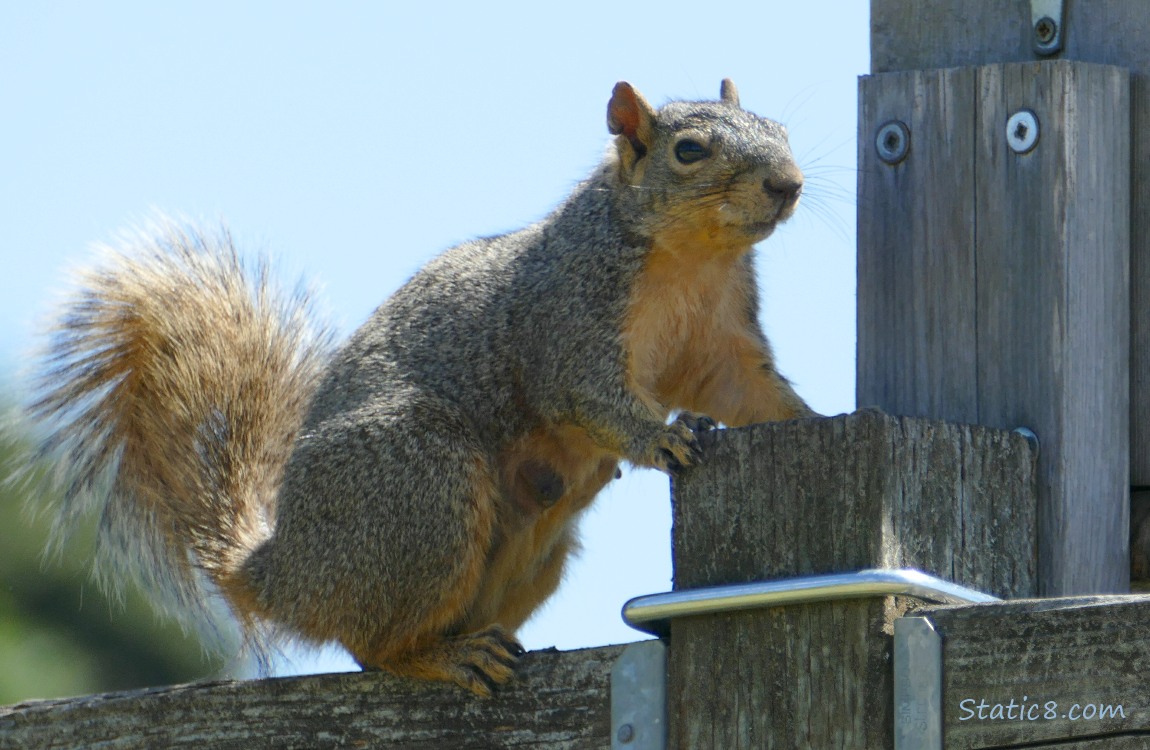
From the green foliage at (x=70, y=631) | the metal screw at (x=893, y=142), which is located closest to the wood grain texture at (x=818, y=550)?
the metal screw at (x=893, y=142)

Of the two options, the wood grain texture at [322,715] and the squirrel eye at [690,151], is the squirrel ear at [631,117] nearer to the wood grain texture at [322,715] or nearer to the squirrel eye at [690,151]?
the squirrel eye at [690,151]

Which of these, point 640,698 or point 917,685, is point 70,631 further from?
point 917,685

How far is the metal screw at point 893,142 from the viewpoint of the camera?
2.30 m

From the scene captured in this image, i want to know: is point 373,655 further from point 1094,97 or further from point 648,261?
point 1094,97

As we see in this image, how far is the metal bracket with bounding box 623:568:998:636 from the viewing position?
5.58 ft

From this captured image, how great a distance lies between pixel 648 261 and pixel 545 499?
55 cm

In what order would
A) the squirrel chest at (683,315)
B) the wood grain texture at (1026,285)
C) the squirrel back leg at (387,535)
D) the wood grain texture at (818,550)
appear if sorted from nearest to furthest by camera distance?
the wood grain texture at (818,550) < the wood grain texture at (1026,285) < the squirrel back leg at (387,535) < the squirrel chest at (683,315)

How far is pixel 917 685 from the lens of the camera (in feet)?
5.48

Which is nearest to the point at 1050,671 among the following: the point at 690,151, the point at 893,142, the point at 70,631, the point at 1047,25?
the point at 893,142

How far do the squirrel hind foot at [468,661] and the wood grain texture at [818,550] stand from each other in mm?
452

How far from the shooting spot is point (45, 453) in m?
3.27

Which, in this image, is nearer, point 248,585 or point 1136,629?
point 1136,629

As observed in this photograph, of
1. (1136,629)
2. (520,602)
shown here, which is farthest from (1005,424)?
(520,602)

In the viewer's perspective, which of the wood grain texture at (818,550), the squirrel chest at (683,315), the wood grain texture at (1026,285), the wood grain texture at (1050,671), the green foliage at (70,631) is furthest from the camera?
the green foliage at (70,631)
